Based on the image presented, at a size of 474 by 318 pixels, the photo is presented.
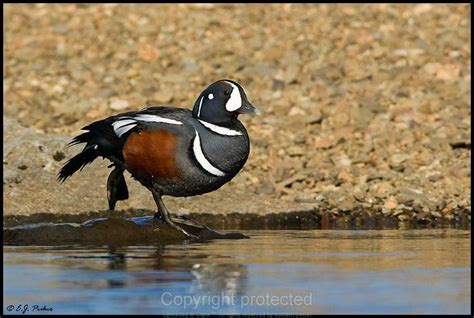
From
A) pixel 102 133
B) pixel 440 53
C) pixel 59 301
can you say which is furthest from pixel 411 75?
pixel 59 301

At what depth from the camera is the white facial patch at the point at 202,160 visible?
10.6 m

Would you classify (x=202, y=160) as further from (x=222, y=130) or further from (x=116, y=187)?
(x=116, y=187)

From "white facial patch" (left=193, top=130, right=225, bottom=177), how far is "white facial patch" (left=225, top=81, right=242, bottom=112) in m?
0.43

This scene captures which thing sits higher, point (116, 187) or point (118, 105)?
point (118, 105)

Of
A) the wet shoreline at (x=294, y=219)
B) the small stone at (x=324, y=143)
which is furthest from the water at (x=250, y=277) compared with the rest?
the small stone at (x=324, y=143)

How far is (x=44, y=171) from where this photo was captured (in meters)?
13.5

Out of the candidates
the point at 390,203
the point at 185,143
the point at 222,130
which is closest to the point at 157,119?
the point at 185,143

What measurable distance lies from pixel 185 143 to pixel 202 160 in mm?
189

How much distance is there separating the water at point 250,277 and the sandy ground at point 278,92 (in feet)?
9.49

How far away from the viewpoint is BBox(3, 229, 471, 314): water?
699 centimetres

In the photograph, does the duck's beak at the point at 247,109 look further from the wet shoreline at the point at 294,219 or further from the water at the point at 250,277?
the wet shoreline at the point at 294,219

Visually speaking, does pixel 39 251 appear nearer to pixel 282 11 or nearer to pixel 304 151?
pixel 304 151

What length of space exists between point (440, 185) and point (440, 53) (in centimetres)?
530

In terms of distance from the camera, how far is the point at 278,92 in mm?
17547
